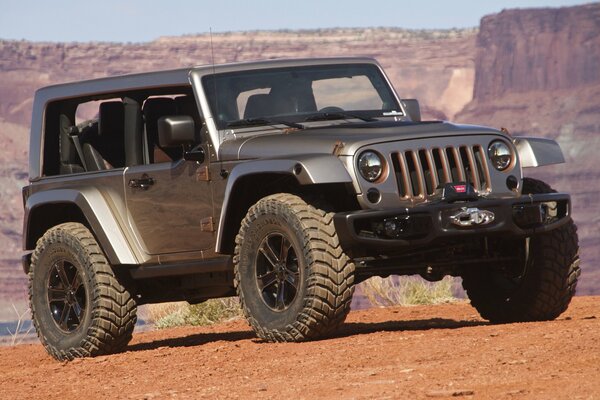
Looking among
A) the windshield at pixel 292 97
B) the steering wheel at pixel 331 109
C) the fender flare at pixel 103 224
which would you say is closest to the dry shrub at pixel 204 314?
the fender flare at pixel 103 224

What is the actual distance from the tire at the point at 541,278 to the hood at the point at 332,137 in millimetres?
831

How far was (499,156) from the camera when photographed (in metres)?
8.56

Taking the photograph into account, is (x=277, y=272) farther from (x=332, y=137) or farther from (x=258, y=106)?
(x=258, y=106)

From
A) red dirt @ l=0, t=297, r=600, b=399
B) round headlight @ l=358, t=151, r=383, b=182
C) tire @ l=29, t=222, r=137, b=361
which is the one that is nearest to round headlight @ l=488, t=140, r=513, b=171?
round headlight @ l=358, t=151, r=383, b=182

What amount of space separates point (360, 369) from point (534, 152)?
2.63m

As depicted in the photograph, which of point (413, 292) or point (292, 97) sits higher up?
point (292, 97)

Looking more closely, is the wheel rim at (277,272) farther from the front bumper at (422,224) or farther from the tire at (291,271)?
the front bumper at (422,224)

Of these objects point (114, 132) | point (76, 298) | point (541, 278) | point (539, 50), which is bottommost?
point (539, 50)

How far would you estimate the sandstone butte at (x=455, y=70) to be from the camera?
128 meters

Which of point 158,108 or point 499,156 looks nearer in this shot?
point 499,156

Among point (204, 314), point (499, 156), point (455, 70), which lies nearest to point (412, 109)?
point (499, 156)

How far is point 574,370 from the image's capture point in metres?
6.04

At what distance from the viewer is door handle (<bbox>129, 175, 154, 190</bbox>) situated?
Result: 9.28m

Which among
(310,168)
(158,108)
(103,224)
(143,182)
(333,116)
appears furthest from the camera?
(158,108)
